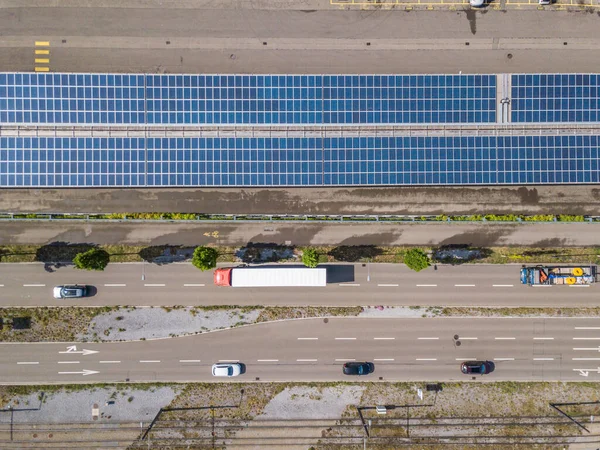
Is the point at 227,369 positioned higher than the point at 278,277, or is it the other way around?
the point at 278,277

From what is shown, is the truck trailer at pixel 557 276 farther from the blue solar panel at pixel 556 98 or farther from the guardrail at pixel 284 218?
the blue solar panel at pixel 556 98

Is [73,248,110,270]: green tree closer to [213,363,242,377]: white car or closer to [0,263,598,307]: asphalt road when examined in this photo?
[0,263,598,307]: asphalt road

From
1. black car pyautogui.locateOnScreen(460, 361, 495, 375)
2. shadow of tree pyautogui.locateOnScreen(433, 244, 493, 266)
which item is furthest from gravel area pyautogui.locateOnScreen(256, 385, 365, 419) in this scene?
shadow of tree pyautogui.locateOnScreen(433, 244, 493, 266)

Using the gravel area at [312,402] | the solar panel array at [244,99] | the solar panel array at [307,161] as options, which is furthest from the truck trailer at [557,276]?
the gravel area at [312,402]

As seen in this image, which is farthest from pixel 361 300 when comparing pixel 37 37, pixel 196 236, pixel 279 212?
pixel 37 37

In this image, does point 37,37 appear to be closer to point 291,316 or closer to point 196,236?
point 196,236

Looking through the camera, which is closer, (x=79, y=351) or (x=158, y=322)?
(x=79, y=351)

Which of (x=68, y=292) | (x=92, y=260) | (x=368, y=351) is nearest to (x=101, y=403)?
(x=68, y=292)

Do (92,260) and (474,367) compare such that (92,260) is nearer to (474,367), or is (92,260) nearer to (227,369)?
(227,369)
